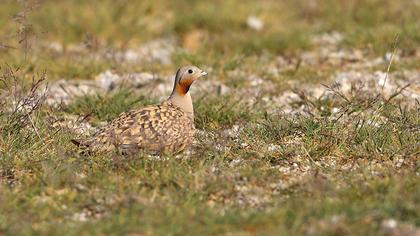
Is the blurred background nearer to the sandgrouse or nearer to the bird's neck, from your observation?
the bird's neck

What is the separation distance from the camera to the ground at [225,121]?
479 cm

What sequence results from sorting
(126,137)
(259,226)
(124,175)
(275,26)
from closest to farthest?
(259,226)
(124,175)
(126,137)
(275,26)

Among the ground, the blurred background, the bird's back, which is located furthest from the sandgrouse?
the blurred background

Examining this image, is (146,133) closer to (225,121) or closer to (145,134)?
(145,134)

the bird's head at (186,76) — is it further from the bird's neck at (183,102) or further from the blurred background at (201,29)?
the blurred background at (201,29)

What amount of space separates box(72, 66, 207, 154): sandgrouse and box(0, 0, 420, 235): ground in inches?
5.6

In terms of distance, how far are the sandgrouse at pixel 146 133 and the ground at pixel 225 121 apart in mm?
143

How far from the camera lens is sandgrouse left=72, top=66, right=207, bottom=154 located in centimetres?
595

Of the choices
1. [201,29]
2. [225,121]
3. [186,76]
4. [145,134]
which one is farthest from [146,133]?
[201,29]

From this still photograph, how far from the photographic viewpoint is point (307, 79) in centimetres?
891

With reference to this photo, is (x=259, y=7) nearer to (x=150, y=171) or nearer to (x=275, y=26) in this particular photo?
(x=275, y=26)

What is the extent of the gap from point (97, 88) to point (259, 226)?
444 cm

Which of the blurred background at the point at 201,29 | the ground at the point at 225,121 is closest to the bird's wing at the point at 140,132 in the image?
the ground at the point at 225,121

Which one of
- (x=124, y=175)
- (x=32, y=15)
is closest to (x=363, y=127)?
(x=124, y=175)
